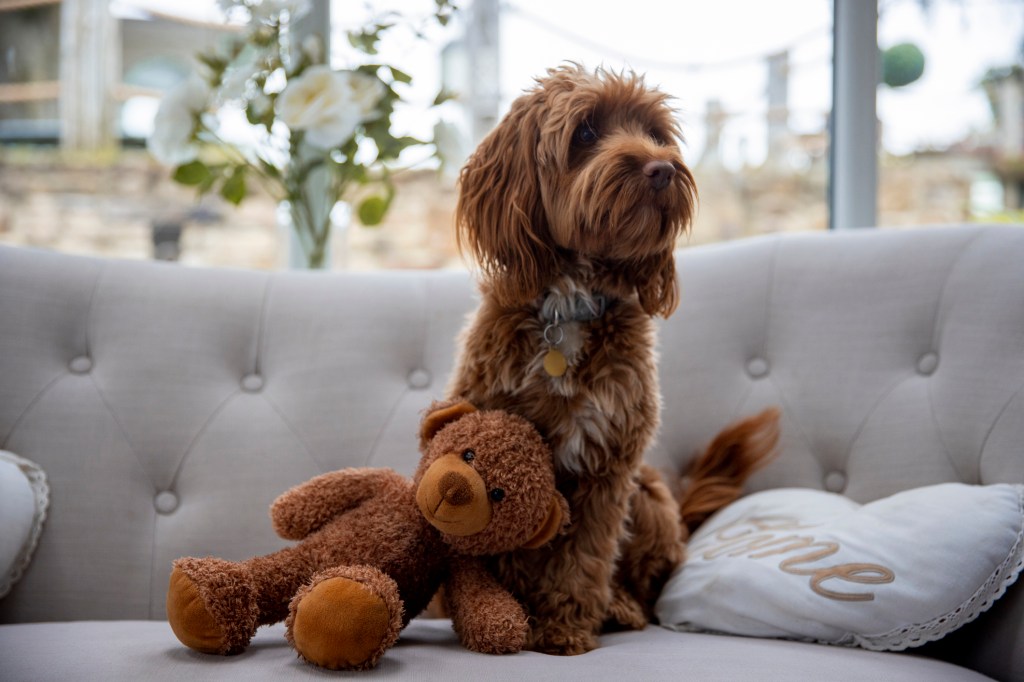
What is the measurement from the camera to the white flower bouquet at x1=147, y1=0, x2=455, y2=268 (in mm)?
1906

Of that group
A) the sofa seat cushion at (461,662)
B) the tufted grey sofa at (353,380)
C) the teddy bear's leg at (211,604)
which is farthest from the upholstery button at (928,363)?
the teddy bear's leg at (211,604)

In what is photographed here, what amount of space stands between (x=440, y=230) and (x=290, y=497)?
1394 millimetres

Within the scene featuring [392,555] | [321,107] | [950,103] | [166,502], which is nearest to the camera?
[392,555]

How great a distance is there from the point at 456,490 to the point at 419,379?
67 centimetres

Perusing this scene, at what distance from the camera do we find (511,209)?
4.03 ft

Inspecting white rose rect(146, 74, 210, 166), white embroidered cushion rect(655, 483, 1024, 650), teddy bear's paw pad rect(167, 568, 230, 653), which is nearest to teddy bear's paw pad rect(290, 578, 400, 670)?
teddy bear's paw pad rect(167, 568, 230, 653)

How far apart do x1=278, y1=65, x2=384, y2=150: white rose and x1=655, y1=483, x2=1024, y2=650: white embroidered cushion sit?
125cm

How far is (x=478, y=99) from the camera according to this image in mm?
2426

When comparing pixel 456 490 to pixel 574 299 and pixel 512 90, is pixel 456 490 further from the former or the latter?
pixel 512 90

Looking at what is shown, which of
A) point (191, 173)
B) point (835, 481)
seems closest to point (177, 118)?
point (191, 173)

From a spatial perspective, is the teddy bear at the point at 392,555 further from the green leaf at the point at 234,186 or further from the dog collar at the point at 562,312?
the green leaf at the point at 234,186

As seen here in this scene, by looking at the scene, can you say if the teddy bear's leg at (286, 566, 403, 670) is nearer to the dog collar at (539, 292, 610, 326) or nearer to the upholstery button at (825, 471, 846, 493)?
the dog collar at (539, 292, 610, 326)

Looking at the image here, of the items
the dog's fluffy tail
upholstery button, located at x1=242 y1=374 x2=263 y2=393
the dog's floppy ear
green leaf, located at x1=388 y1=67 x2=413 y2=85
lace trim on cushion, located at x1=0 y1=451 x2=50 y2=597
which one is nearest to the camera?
the dog's floppy ear

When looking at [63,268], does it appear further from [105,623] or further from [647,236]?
[647,236]
